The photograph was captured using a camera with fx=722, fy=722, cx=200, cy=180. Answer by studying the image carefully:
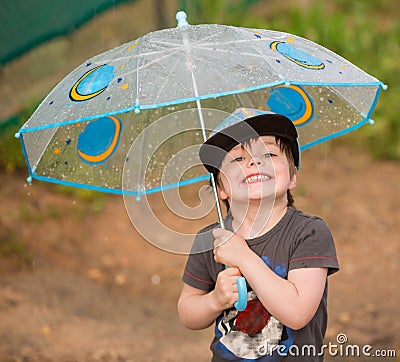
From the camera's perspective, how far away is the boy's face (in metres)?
2.47

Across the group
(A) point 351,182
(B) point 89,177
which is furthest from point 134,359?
(A) point 351,182

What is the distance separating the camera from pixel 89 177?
3.12 metres

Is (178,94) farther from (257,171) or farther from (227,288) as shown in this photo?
Answer: (227,288)

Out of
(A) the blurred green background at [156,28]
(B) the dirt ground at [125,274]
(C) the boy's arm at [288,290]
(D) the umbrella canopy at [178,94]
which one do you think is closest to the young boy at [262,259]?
(C) the boy's arm at [288,290]

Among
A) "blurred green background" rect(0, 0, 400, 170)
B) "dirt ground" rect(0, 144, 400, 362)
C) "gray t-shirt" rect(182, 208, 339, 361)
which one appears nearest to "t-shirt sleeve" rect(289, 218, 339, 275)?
"gray t-shirt" rect(182, 208, 339, 361)

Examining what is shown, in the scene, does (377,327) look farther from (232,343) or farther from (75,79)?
(75,79)

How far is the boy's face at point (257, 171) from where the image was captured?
2.47m

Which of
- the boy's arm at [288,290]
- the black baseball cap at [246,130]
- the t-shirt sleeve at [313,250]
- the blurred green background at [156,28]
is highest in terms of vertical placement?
the blurred green background at [156,28]

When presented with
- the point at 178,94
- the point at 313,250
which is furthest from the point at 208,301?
the point at 178,94

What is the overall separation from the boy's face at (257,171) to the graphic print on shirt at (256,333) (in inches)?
9.0

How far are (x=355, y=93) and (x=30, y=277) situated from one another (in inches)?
113

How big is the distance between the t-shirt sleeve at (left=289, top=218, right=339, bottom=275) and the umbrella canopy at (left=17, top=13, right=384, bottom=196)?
50cm

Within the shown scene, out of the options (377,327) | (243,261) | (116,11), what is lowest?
(377,327)

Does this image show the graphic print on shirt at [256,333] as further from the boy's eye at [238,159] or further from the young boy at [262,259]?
the boy's eye at [238,159]
